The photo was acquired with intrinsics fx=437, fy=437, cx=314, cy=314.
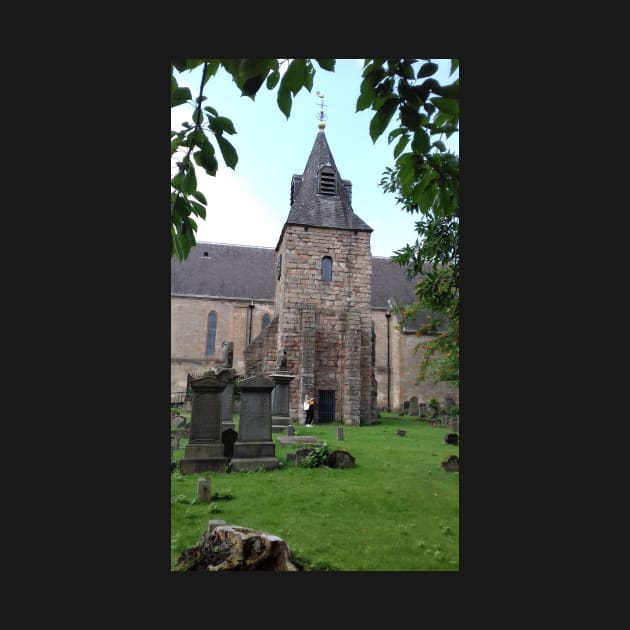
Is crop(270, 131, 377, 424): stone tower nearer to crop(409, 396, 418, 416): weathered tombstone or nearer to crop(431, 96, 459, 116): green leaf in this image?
crop(409, 396, 418, 416): weathered tombstone

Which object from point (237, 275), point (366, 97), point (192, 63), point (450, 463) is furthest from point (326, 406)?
point (192, 63)

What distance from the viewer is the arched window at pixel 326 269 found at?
18.4 m

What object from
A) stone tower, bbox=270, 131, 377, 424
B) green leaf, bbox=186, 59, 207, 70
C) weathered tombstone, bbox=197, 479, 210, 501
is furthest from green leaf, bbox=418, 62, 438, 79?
stone tower, bbox=270, 131, 377, 424

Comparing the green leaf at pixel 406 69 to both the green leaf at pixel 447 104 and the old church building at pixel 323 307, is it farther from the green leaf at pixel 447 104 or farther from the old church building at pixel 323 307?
the old church building at pixel 323 307

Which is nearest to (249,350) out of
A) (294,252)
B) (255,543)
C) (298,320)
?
(298,320)

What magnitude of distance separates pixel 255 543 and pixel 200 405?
5630mm

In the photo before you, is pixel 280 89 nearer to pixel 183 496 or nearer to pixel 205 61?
pixel 205 61

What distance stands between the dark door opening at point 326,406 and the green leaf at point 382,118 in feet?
51.7

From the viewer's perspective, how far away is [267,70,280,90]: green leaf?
2.24m

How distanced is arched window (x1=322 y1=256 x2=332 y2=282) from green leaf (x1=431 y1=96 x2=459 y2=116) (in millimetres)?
15972

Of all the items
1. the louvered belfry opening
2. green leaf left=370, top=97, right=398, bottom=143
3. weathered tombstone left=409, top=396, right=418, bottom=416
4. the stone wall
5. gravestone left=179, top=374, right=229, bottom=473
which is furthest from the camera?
the stone wall

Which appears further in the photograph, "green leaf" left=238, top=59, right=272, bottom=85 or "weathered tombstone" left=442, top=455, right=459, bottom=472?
"weathered tombstone" left=442, top=455, right=459, bottom=472

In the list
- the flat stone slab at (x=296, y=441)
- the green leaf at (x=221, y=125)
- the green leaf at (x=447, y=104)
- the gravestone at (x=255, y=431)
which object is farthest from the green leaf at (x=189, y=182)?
the flat stone slab at (x=296, y=441)

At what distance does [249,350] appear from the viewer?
1883 centimetres
